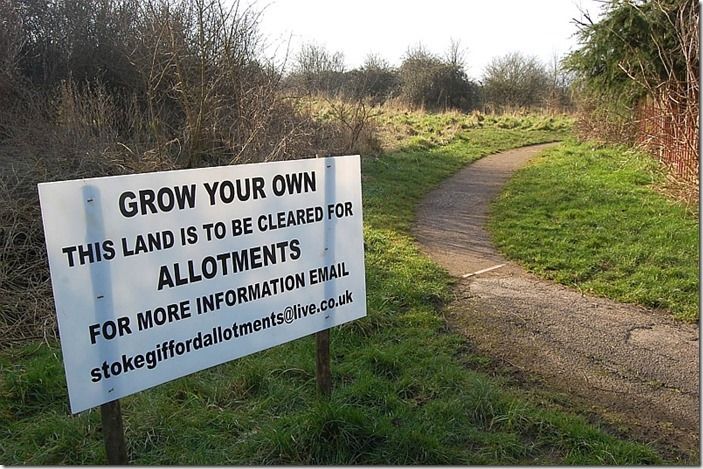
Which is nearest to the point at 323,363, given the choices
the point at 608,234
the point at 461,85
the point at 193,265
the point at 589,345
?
the point at 193,265

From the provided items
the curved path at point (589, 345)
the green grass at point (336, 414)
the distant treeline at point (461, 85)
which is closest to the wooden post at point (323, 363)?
the green grass at point (336, 414)

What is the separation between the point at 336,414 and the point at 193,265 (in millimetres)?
1163

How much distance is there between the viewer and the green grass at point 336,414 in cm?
310

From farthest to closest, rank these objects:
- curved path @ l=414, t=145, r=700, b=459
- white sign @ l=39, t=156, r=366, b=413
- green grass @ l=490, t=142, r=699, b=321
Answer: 1. green grass @ l=490, t=142, r=699, b=321
2. curved path @ l=414, t=145, r=700, b=459
3. white sign @ l=39, t=156, r=366, b=413

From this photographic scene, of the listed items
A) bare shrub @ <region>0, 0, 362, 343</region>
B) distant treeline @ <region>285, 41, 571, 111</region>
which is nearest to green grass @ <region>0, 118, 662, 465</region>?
bare shrub @ <region>0, 0, 362, 343</region>

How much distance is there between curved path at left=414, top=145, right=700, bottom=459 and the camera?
359cm

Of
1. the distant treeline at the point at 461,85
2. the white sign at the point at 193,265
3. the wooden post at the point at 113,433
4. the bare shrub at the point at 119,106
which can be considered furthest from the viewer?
the distant treeline at the point at 461,85

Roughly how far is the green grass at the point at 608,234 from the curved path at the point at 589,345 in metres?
0.34

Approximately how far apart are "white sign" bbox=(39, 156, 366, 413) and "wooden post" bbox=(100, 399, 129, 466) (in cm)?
12

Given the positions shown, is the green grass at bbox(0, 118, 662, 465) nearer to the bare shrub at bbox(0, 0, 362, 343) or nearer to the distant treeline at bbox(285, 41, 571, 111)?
the bare shrub at bbox(0, 0, 362, 343)

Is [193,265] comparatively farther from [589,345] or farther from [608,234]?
[608,234]

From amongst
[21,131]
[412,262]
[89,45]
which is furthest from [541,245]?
[89,45]

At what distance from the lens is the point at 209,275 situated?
274cm

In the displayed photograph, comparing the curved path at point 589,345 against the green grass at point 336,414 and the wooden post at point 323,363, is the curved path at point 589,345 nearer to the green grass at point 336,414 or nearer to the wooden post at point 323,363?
the green grass at point 336,414
